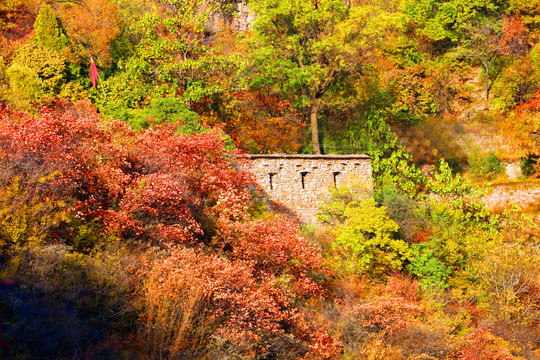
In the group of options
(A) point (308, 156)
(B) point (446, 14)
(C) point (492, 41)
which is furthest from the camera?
(B) point (446, 14)

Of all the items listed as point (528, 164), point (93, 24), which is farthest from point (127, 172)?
point (528, 164)

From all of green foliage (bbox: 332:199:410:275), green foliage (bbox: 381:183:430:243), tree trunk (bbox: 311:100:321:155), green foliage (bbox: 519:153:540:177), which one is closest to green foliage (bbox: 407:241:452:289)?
green foliage (bbox: 332:199:410:275)

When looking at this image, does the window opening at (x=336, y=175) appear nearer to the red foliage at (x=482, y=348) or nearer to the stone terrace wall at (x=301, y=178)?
the stone terrace wall at (x=301, y=178)

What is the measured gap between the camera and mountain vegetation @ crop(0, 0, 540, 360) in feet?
39.8

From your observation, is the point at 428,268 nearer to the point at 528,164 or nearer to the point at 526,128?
the point at 526,128

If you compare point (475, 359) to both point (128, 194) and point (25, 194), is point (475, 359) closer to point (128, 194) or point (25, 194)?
point (128, 194)

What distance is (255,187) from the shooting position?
21906 mm

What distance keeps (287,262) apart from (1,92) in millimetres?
13569

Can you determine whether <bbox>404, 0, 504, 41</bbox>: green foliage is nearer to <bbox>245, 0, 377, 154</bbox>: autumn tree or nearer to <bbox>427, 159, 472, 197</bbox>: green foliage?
<bbox>245, 0, 377, 154</bbox>: autumn tree

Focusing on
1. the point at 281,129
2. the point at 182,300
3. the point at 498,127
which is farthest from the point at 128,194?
the point at 498,127

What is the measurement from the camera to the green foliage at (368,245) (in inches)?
790

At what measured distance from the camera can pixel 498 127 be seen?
31.3 metres

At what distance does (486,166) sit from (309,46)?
1167 centimetres

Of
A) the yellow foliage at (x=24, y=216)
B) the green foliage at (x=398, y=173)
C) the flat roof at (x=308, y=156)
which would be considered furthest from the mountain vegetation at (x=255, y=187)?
the flat roof at (x=308, y=156)
